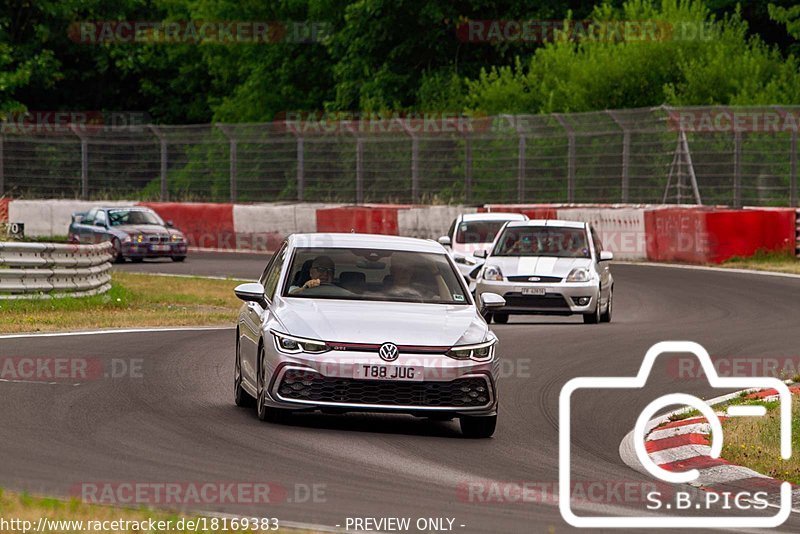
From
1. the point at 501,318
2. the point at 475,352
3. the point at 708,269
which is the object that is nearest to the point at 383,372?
the point at 475,352

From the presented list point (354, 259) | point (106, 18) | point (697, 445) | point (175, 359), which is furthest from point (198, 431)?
point (106, 18)

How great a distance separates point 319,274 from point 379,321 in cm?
114

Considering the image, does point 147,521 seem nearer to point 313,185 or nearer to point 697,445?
point 697,445

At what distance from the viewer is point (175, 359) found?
16.5 metres

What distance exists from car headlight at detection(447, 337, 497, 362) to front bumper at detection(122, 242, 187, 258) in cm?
2642

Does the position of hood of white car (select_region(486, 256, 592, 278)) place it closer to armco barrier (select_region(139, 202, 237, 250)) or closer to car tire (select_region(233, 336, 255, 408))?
car tire (select_region(233, 336, 255, 408))

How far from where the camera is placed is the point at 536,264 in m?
22.7

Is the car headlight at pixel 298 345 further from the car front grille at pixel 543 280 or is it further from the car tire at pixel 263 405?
the car front grille at pixel 543 280

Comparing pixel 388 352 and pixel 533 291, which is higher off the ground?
pixel 388 352

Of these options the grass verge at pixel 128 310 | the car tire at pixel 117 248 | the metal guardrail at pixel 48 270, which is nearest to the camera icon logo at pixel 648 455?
the grass verge at pixel 128 310

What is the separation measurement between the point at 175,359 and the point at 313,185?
2730cm

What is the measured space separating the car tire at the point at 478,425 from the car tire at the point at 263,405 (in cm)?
130

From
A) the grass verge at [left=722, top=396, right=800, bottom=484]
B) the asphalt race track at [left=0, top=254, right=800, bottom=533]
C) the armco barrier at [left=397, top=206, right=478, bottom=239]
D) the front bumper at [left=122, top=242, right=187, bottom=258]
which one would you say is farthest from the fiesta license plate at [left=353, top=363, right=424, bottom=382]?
the armco barrier at [left=397, top=206, right=478, bottom=239]

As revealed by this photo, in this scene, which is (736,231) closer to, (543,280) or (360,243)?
(543,280)
